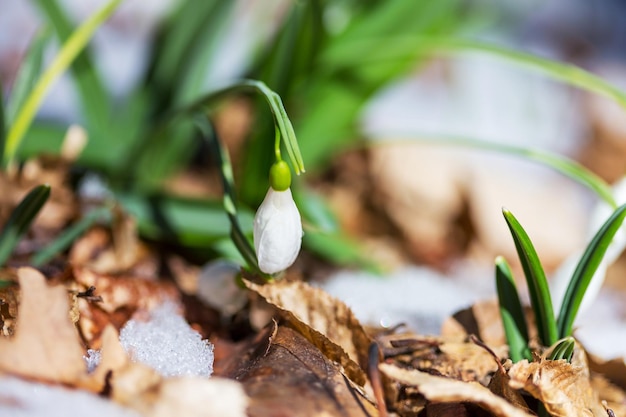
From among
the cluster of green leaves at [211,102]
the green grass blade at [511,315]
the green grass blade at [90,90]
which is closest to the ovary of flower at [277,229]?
the green grass blade at [511,315]

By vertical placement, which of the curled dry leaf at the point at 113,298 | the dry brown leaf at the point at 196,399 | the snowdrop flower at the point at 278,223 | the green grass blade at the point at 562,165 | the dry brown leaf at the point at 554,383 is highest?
the green grass blade at the point at 562,165

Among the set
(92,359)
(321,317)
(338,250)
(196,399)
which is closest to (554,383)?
(321,317)

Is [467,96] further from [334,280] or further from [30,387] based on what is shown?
[30,387]

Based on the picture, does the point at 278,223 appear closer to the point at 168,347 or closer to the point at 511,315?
the point at 168,347

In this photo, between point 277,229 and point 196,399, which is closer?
point 196,399

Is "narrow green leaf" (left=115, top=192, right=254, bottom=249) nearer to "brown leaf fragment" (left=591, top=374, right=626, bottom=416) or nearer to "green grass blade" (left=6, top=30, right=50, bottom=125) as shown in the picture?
"green grass blade" (left=6, top=30, right=50, bottom=125)

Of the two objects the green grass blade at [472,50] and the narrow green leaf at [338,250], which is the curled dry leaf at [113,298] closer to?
the narrow green leaf at [338,250]

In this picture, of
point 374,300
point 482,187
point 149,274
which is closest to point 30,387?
point 149,274
